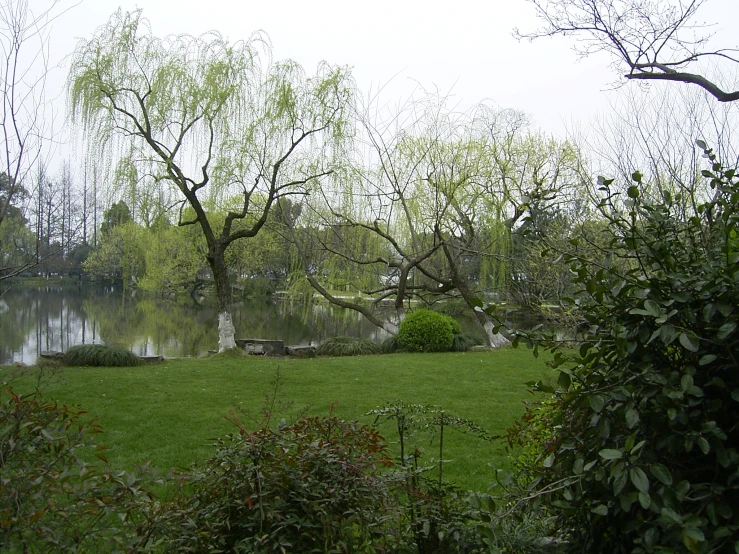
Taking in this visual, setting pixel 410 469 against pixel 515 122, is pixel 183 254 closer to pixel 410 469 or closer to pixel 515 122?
pixel 515 122

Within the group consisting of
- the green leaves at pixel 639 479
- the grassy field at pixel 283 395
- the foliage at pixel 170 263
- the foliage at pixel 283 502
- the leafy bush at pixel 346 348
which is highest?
the foliage at pixel 170 263

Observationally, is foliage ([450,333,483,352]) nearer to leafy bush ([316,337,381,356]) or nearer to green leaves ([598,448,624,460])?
leafy bush ([316,337,381,356])

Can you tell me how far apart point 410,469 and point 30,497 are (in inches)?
61.5

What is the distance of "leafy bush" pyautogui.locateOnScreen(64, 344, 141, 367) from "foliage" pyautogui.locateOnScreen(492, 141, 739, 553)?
1058cm

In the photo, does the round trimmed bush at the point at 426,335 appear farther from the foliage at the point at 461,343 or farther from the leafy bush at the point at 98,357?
the leafy bush at the point at 98,357

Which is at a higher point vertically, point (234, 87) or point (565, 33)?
point (234, 87)

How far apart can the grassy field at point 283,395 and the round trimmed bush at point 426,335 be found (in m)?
1.41

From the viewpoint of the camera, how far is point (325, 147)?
1229 centimetres

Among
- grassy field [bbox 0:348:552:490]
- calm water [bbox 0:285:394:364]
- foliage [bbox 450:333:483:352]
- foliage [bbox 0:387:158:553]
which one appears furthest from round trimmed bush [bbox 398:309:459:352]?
foliage [bbox 0:387:158:553]

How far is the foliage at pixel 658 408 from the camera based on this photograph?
1255 millimetres

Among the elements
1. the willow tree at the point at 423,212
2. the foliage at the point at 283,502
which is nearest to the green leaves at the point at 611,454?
the foliage at the point at 283,502

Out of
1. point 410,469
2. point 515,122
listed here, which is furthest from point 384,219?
point 410,469

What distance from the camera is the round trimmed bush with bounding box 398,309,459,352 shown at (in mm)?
13391

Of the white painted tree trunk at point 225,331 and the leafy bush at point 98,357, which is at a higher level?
the white painted tree trunk at point 225,331
